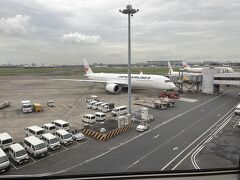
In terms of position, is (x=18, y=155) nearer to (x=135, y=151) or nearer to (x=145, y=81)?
(x=135, y=151)

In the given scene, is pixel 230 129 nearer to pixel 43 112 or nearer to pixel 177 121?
pixel 177 121

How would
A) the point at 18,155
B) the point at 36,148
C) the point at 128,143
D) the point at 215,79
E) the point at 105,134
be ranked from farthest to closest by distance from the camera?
1. the point at 215,79
2. the point at 105,134
3. the point at 128,143
4. the point at 36,148
5. the point at 18,155

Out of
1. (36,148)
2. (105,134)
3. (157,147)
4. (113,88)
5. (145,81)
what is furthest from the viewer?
(113,88)

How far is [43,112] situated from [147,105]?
1524 centimetres

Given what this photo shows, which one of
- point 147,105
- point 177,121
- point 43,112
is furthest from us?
point 147,105

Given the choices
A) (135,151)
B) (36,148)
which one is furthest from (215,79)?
(36,148)

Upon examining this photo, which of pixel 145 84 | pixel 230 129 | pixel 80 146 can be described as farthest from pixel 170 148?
pixel 145 84

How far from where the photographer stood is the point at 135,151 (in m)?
17.4

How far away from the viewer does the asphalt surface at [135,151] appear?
1474cm

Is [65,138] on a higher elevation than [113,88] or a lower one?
lower

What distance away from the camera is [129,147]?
1831 centimetres

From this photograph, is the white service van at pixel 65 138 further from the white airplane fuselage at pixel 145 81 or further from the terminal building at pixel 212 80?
the terminal building at pixel 212 80

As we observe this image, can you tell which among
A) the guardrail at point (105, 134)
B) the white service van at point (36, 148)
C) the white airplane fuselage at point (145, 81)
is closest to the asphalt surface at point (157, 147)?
the guardrail at point (105, 134)

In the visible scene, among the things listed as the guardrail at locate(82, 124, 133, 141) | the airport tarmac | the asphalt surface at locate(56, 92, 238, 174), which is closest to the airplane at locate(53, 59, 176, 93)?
the airport tarmac
